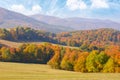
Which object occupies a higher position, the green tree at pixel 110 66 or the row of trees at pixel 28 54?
the row of trees at pixel 28 54

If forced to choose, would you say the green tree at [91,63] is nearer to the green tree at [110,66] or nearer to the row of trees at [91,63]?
the row of trees at [91,63]

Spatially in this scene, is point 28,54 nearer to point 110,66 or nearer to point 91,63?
point 91,63

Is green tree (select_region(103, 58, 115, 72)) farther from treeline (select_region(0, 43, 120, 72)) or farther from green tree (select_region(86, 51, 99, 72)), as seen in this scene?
green tree (select_region(86, 51, 99, 72))

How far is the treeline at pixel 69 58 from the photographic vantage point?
381 feet

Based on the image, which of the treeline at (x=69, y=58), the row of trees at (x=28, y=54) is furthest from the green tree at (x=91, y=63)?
the row of trees at (x=28, y=54)

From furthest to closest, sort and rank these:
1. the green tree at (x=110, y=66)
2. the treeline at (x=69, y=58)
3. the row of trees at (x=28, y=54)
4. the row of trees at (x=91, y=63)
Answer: the row of trees at (x=28, y=54)
the treeline at (x=69, y=58)
the row of trees at (x=91, y=63)
the green tree at (x=110, y=66)

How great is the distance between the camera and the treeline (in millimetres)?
116075

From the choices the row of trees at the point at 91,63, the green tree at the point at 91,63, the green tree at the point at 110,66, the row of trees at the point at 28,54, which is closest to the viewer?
the green tree at the point at 110,66

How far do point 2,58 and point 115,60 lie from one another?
52.2 metres

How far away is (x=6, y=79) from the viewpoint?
46.6 meters

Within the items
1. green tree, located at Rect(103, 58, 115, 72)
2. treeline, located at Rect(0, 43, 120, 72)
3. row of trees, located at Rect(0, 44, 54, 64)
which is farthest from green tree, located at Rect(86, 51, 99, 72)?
row of trees, located at Rect(0, 44, 54, 64)

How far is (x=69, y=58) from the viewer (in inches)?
5197

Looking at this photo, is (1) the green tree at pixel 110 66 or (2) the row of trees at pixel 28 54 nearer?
(1) the green tree at pixel 110 66

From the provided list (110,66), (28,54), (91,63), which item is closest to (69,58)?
(91,63)
